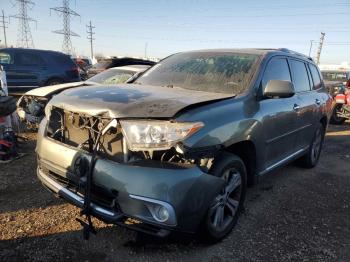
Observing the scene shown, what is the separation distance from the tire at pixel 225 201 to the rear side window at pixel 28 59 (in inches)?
419

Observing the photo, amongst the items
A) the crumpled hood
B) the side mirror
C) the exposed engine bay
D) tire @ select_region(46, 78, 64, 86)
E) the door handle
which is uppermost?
the side mirror

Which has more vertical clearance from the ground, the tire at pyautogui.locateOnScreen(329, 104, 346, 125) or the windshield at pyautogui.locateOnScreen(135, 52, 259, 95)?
the windshield at pyautogui.locateOnScreen(135, 52, 259, 95)

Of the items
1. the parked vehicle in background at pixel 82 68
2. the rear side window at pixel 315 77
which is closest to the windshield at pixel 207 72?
the rear side window at pixel 315 77

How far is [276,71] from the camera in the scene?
4434 mm

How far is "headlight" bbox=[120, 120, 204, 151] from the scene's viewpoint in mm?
2772

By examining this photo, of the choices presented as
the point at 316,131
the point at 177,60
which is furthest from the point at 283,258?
the point at 316,131

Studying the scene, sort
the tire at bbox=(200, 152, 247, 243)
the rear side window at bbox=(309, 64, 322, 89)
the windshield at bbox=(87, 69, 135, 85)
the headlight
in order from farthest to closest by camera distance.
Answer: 1. the windshield at bbox=(87, 69, 135, 85)
2. the rear side window at bbox=(309, 64, 322, 89)
3. the tire at bbox=(200, 152, 247, 243)
4. the headlight

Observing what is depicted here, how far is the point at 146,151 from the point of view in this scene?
113 inches

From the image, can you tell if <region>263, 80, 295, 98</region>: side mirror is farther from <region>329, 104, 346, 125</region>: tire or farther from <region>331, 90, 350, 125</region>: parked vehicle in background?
<region>329, 104, 346, 125</region>: tire

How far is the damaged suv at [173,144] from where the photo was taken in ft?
9.10

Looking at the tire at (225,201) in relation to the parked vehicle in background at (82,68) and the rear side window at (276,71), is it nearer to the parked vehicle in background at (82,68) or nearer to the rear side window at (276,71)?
the rear side window at (276,71)

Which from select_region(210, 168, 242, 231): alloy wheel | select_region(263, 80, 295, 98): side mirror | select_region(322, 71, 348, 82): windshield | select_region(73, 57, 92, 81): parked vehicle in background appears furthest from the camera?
select_region(73, 57, 92, 81): parked vehicle in background

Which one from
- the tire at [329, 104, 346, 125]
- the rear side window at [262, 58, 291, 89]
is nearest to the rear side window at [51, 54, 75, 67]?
the tire at [329, 104, 346, 125]

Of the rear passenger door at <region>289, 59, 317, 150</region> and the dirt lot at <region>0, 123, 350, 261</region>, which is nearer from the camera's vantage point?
the dirt lot at <region>0, 123, 350, 261</region>
